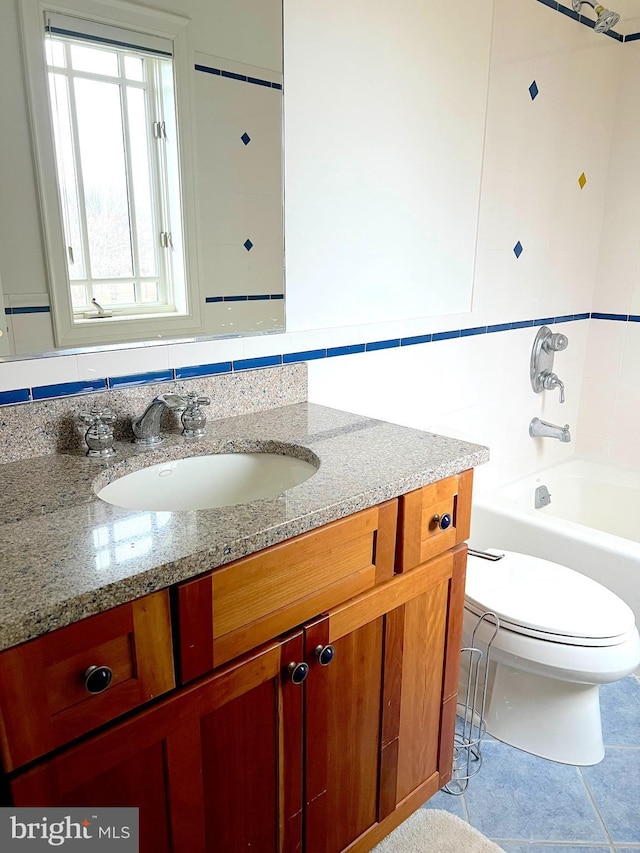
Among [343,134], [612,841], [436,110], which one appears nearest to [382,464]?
[343,134]

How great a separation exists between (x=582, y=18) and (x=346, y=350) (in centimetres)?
156

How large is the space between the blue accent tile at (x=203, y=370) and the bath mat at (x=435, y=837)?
1.11m

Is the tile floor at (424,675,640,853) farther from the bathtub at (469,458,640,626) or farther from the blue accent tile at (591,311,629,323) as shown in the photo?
the blue accent tile at (591,311,629,323)

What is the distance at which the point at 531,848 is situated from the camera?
149 cm

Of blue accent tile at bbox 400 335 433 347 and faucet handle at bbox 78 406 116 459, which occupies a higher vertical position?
blue accent tile at bbox 400 335 433 347

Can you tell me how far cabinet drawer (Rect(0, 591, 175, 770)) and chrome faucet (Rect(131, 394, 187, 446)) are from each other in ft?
1.67

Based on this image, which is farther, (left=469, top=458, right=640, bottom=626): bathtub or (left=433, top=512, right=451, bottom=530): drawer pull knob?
(left=469, top=458, right=640, bottom=626): bathtub

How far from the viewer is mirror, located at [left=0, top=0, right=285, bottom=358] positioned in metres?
1.21

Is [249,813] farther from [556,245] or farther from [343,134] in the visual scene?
[556,245]

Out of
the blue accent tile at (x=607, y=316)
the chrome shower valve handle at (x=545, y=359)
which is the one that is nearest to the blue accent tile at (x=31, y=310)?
the chrome shower valve handle at (x=545, y=359)

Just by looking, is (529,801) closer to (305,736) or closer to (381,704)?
(381,704)

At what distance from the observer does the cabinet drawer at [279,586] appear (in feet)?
3.06

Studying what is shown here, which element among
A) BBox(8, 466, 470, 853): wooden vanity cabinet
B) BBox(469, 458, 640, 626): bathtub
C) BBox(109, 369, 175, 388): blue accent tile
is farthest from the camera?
BBox(469, 458, 640, 626): bathtub
